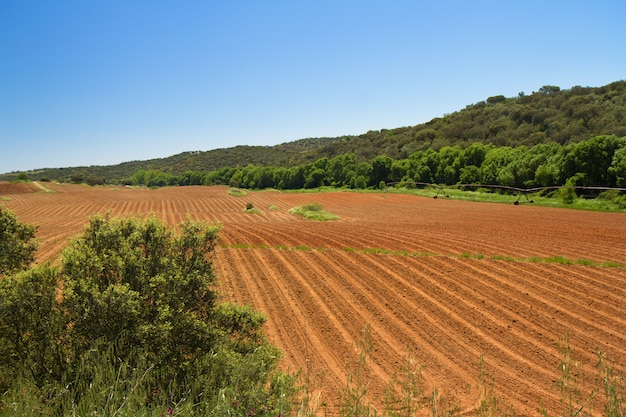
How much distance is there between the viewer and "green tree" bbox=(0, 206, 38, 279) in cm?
745

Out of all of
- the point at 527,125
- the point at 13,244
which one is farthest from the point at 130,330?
the point at 527,125

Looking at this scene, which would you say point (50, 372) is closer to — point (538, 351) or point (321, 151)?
point (538, 351)

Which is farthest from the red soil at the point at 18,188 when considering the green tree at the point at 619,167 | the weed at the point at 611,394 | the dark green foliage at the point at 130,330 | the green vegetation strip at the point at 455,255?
the green tree at the point at 619,167

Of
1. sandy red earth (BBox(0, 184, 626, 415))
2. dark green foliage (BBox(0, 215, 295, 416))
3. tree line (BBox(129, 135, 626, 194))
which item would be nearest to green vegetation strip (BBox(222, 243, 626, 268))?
sandy red earth (BBox(0, 184, 626, 415))

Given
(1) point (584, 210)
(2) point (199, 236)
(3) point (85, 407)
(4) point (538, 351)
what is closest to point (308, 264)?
(4) point (538, 351)

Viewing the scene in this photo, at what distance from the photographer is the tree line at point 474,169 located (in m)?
47.3

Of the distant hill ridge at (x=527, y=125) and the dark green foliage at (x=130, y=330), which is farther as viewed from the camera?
the distant hill ridge at (x=527, y=125)

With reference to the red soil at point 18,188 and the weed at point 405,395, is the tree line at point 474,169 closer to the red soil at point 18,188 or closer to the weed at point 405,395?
the weed at point 405,395

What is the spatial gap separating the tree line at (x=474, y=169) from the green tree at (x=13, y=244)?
5329 centimetres

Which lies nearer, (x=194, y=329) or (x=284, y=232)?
(x=194, y=329)

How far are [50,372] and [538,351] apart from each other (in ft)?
33.2

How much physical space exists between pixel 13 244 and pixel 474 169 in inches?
3094

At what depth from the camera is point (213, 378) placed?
5.11 m

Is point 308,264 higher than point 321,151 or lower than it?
lower
